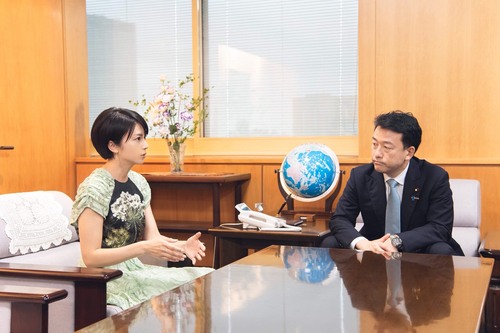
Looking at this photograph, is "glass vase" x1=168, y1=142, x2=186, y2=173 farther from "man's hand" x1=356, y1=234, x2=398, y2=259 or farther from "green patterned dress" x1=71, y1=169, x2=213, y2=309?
"man's hand" x1=356, y1=234, x2=398, y2=259

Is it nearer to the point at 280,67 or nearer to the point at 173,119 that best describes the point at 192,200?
the point at 173,119

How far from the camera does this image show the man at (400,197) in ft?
9.71

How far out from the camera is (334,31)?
457 cm

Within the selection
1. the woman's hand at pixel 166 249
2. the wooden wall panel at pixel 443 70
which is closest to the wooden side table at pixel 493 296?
the wooden wall panel at pixel 443 70

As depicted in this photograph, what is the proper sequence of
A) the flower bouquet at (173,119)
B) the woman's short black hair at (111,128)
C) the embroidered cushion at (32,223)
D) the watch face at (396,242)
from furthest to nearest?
the flower bouquet at (173,119), the watch face at (396,242), the embroidered cushion at (32,223), the woman's short black hair at (111,128)

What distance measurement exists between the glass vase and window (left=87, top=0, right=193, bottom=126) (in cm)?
90

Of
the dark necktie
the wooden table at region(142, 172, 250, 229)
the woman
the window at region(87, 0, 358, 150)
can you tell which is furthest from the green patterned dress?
the window at region(87, 0, 358, 150)

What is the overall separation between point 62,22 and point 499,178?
366 centimetres

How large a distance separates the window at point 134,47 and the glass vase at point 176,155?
2.95 ft

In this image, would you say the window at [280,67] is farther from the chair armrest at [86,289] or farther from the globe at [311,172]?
the chair armrest at [86,289]

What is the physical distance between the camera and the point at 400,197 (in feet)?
10.2

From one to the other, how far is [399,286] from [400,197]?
1323mm

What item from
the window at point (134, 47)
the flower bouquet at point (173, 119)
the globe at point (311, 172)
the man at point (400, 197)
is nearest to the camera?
the man at point (400, 197)

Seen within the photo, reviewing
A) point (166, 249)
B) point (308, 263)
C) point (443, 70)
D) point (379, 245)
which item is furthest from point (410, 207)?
point (166, 249)
